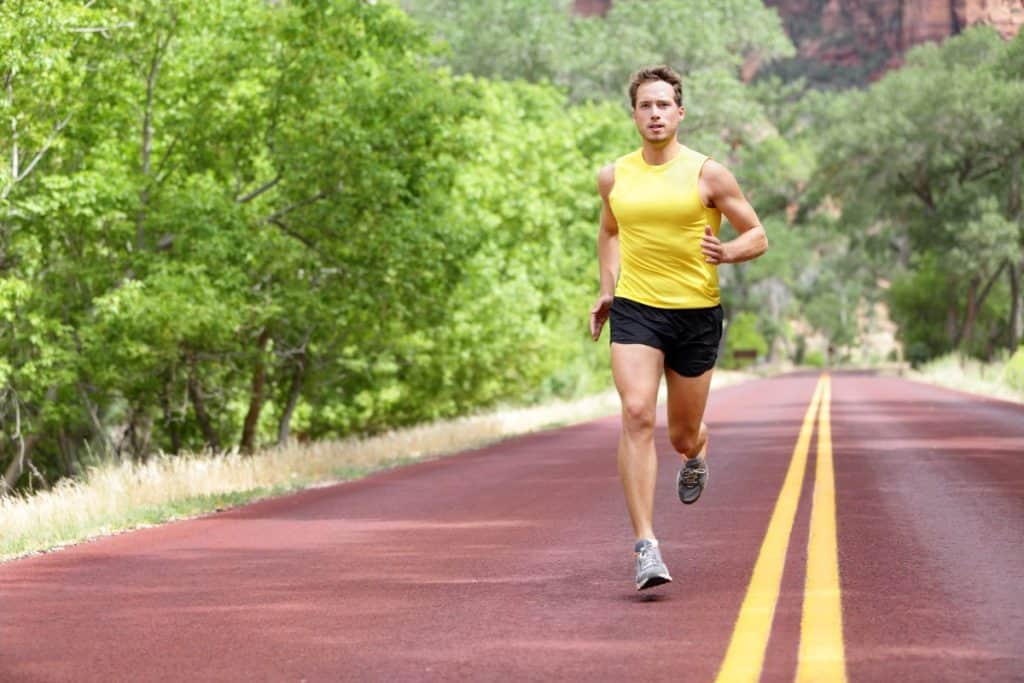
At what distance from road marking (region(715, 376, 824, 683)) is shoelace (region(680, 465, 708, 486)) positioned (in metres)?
0.54

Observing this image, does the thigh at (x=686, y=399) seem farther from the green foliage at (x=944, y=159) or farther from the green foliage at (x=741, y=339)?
the green foliage at (x=741, y=339)

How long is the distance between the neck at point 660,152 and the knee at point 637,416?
1151mm

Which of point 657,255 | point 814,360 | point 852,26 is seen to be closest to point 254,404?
point 657,255

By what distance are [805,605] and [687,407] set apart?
140 cm

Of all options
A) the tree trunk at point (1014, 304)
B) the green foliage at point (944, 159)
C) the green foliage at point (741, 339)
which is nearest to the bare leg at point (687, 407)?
the green foliage at point (944, 159)

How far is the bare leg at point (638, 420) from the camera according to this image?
734 cm

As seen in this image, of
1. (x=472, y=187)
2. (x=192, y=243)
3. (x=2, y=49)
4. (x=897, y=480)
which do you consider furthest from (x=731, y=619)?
(x=472, y=187)

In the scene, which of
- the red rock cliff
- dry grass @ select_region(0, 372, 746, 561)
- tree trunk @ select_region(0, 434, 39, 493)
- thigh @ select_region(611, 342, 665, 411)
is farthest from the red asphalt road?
the red rock cliff

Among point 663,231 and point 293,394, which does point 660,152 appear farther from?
point 293,394

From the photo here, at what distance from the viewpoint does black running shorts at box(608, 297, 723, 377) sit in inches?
293

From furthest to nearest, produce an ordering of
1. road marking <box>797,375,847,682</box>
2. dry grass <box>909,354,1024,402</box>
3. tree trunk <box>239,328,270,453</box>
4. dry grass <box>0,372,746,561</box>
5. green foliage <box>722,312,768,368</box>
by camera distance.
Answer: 1. green foliage <box>722,312,768,368</box>
2. dry grass <box>909,354,1024,402</box>
3. tree trunk <box>239,328,270,453</box>
4. dry grass <box>0,372,746,561</box>
5. road marking <box>797,375,847,682</box>

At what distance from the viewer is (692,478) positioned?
8.57m

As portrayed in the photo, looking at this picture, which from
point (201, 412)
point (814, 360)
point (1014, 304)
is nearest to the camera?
point (201, 412)

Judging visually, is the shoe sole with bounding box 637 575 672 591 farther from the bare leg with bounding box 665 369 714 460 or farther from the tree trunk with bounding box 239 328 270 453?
the tree trunk with bounding box 239 328 270 453
